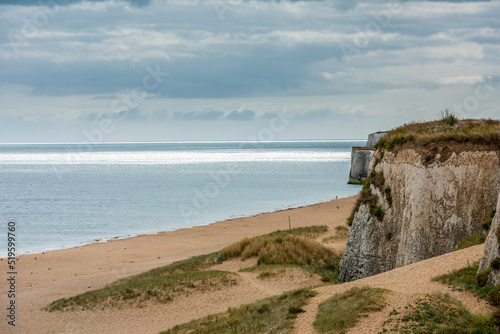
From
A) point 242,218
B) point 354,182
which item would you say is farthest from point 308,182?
point 242,218

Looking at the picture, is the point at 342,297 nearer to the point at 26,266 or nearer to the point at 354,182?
the point at 26,266

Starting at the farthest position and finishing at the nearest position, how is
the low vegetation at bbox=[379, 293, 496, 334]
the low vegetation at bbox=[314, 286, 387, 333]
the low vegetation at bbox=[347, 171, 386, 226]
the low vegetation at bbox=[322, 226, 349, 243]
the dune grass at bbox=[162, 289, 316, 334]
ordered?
the low vegetation at bbox=[322, 226, 349, 243], the low vegetation at bbox=[347, 171, 386, 226], the dune grass at bbox=[162, 289, 316, 334], the low vegetation at bbox=[314, 286, 387, 333], the low vegetation at bbox=[379, 293, 496, 334]

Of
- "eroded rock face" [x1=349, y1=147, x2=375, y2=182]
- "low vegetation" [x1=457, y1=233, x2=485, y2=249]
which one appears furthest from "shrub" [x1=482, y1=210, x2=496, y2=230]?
"eroded rock face" [x1=349, y1=147, x2=375, y2=182]

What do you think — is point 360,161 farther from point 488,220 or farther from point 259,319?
point 259,319

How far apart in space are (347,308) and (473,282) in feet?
10.9

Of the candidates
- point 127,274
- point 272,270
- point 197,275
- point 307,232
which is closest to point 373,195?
point 272,270

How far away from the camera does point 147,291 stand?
819 inches

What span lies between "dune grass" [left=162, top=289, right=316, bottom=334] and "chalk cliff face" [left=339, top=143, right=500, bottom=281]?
6.51 meters

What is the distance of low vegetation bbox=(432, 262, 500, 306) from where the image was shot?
10.8 meters

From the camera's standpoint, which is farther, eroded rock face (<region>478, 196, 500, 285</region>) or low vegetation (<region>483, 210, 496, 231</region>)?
low vegetation (<region>483, 210, 496, 231</region>)

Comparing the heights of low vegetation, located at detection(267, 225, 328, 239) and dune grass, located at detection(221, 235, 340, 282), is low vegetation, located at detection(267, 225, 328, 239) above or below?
below

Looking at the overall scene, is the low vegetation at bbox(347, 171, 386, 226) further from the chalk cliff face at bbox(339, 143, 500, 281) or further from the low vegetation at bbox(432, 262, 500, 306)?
the low vegetation at bbox(432, 262, 500, 306)

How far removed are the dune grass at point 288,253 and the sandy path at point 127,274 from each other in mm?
3669

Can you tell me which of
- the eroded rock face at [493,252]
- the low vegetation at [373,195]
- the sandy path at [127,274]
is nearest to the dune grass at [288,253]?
the sandy path at [127,274]
